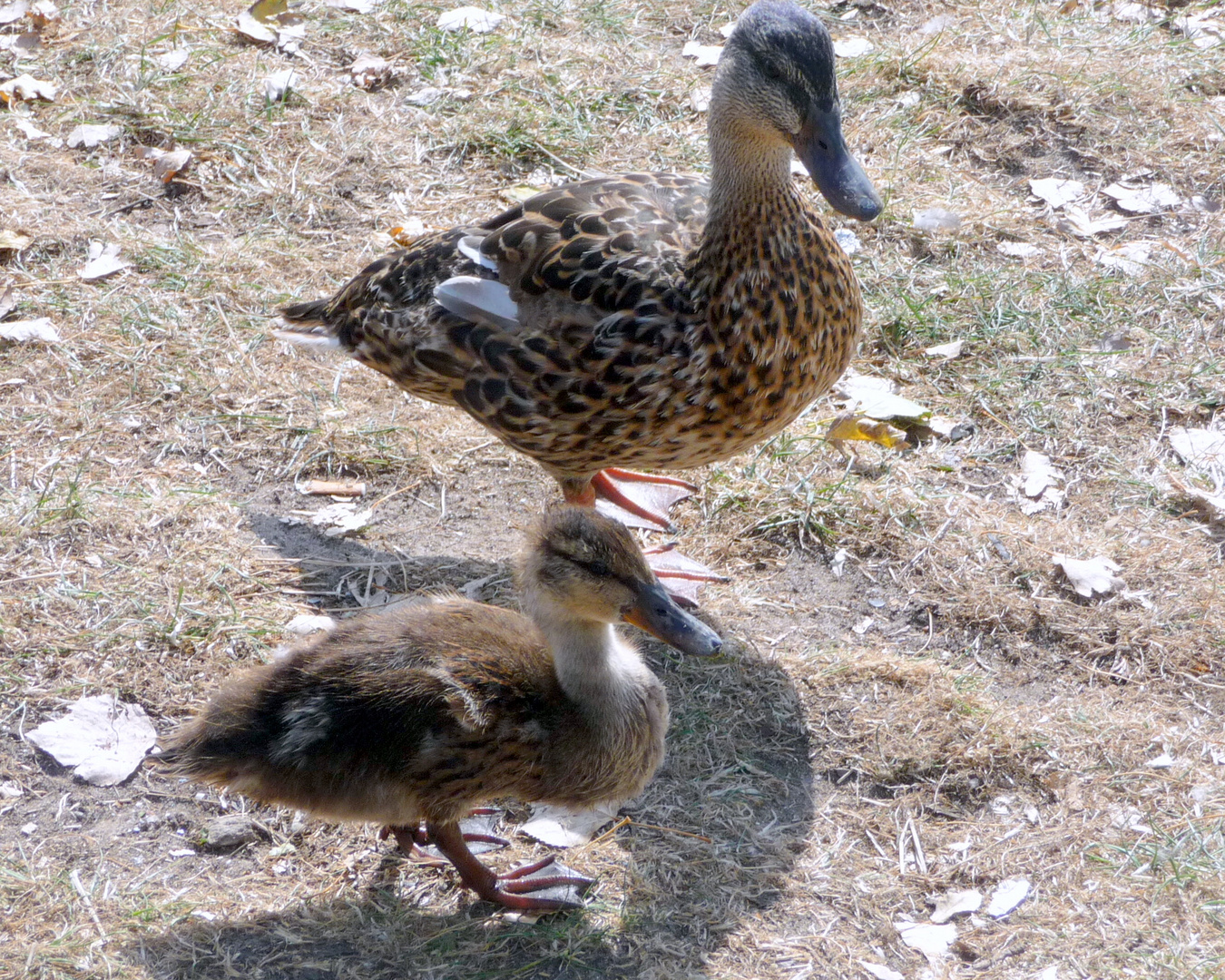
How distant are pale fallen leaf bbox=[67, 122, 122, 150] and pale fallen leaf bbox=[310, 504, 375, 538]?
2.72 meters

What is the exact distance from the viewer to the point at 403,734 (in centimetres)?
326

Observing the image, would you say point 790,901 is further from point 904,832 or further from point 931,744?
point 931,744

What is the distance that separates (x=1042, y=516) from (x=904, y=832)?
153 cm

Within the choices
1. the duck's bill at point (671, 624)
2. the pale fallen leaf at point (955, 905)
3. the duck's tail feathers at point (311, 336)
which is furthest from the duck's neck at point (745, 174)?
the pale fallen leaf at point (955, 905)

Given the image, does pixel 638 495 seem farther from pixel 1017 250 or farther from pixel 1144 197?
pixel 1144 197

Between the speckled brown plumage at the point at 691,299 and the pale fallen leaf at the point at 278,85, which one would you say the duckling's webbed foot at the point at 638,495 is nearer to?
the speckled brown plumage at the point at 691,299

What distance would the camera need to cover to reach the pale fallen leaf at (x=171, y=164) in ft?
19.9

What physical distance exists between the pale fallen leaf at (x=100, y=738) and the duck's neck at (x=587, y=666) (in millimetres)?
1299

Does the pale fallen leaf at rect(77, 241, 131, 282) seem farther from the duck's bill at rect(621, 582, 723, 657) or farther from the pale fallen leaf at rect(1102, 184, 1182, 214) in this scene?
the pale fallen leaf at rect(1102, 184, 1182, 214)

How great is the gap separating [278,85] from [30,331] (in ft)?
6.60

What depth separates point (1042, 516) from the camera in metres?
4.69

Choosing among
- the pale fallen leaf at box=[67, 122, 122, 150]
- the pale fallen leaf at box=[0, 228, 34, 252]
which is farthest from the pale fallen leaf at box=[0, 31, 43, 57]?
the pale fallen leaf at box=[0, 228, 34, 252]

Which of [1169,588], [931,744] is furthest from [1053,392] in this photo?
[931,744]

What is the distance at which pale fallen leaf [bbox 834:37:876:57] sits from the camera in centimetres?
683
